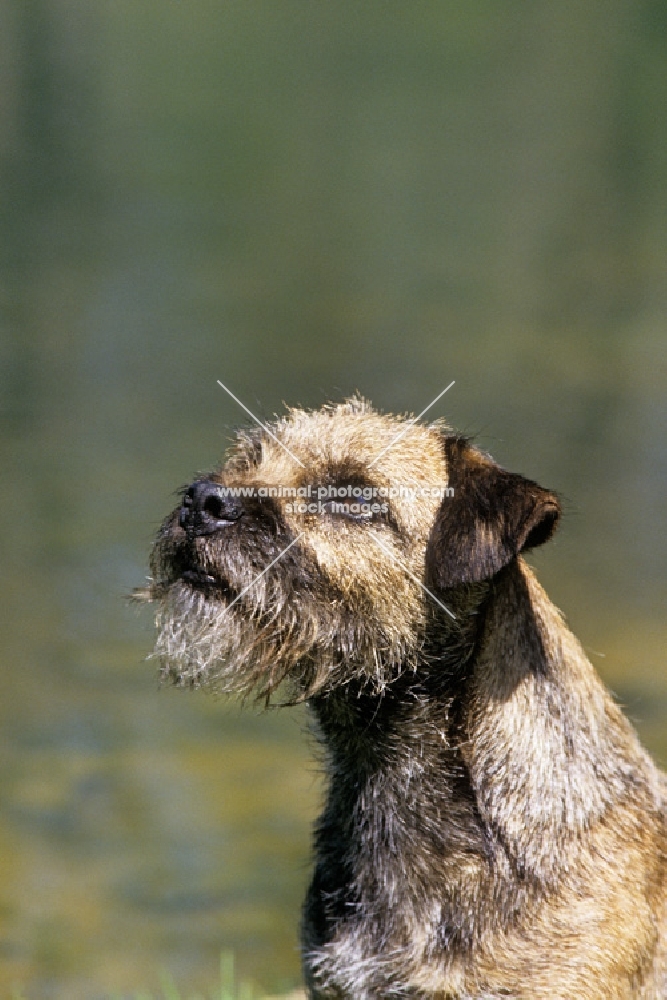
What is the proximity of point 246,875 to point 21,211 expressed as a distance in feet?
35.3

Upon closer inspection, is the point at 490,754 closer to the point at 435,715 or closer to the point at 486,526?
the point at 435,715

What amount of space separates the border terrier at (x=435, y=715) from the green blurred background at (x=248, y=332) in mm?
1259

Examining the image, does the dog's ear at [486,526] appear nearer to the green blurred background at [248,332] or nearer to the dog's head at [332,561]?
the dog's head at [332,561]

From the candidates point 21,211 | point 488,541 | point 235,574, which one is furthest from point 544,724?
point 21,211

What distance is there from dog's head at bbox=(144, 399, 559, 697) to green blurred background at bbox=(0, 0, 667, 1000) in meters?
1.38

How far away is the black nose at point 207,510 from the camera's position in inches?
142

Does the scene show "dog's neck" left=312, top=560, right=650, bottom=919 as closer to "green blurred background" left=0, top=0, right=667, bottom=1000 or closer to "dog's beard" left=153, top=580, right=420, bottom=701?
"dog's beard" left=153, top=580, right=420, bottom=701

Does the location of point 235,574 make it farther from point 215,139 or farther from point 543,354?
point 215,139

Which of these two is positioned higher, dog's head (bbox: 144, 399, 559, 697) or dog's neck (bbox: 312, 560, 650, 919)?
dog's head (bbox: 144, 399, 559, 697)

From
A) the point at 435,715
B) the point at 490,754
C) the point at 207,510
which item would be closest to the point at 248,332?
the point at 207,510

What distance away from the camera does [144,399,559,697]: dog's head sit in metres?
3.57

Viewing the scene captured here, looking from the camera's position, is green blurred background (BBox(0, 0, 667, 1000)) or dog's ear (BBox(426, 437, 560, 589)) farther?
green blurred background (BBox(0, 0, 667, 1000))

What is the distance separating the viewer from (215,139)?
62.8ft

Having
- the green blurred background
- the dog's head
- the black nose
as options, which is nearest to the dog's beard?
the dog's head
